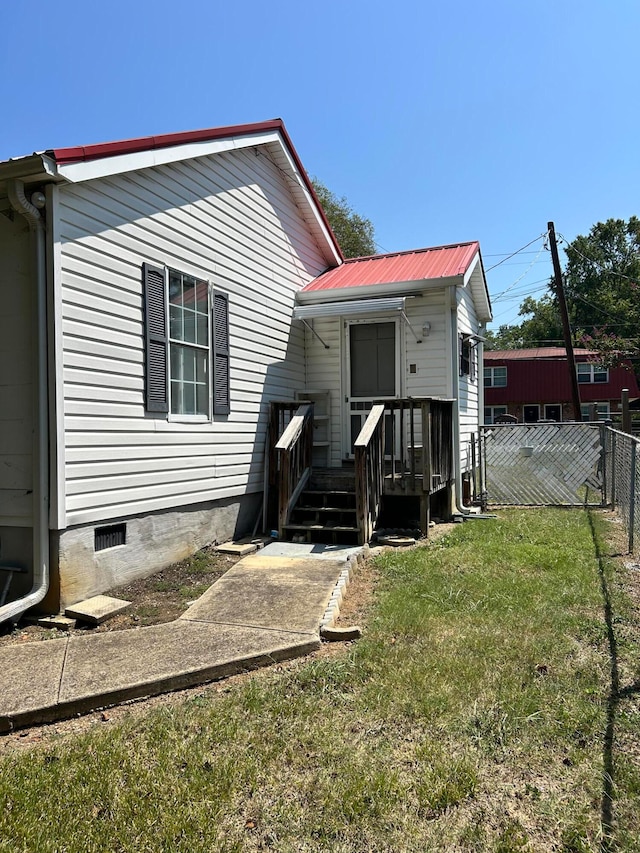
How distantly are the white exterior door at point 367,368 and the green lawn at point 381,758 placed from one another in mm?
4906

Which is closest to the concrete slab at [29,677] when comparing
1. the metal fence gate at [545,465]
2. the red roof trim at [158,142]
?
the red roof trim at [158,142]

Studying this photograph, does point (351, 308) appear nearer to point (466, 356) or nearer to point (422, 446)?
point (422, 446)

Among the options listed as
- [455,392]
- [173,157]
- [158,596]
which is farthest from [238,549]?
[173,157]

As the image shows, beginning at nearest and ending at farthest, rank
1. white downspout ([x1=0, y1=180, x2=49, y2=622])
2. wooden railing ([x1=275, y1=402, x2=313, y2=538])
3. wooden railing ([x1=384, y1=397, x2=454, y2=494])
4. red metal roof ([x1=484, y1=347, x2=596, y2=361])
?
white downspout ([x1=0, y1=180, x2=49, y2=622]), wooden railing ([x1=275, y1=402, x2=313, y2=538]), wooden railing ([x1=384, y1=397, x2=454, y2=494]), red metal roof ([x1=484, y1=347, x2=596, y2=361])

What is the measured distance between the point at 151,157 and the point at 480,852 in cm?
Result: 591

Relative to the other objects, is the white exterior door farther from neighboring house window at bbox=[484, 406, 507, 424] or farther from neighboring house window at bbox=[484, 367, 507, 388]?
neighboring house window at bbox=[484, 406, 507, 424]

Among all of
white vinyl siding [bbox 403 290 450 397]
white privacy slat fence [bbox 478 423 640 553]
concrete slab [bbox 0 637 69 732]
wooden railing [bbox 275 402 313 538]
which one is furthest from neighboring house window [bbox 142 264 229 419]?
white privacy slat fence [bbox 478 423 640 553]

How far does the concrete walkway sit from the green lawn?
20 cm

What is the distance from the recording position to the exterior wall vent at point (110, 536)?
16.2 feet

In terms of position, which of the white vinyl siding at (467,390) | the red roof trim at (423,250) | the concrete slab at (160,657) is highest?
the red roof trim at (423,250)

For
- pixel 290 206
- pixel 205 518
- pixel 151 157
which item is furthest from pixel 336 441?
pixel 151 157

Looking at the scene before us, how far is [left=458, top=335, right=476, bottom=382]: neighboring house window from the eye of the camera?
9.10m

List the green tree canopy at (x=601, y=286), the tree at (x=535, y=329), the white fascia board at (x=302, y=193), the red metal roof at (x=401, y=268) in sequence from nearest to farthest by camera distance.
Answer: the white fascia board at (x=302, y=193) → the red metal roof at (x=401, y=268) → the green tree canopy at (x=601, y=286) → the tree at (x=535, y=329)

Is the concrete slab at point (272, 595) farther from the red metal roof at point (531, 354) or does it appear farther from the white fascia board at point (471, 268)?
the red metal roof at point (531, 354)
